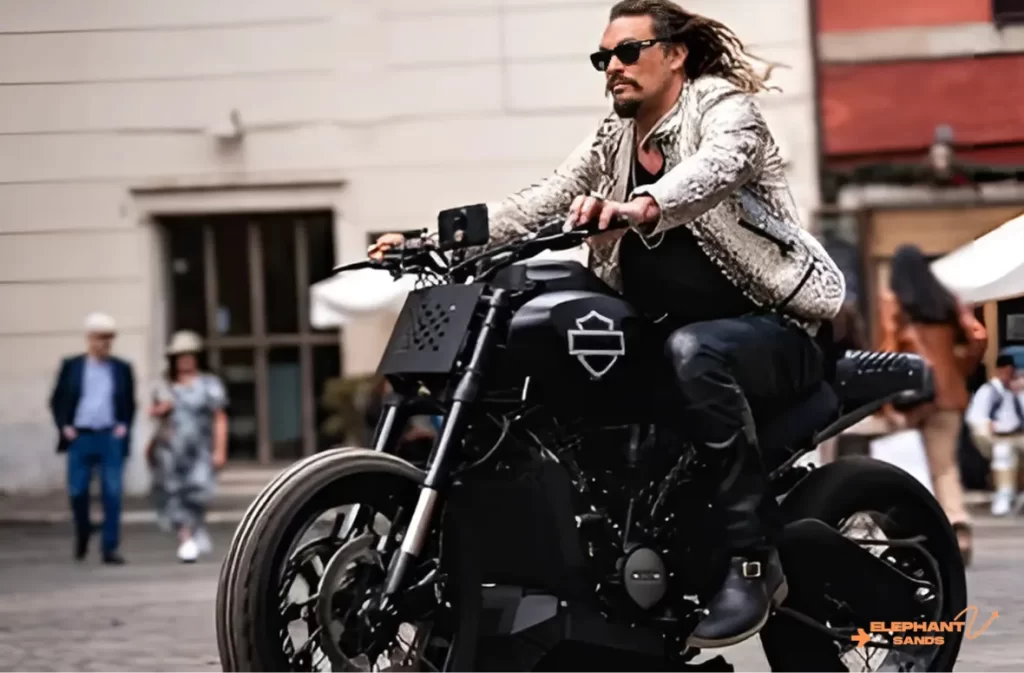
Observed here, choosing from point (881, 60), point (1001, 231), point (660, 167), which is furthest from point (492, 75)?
point (660, 167)

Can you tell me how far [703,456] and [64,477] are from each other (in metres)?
8.14

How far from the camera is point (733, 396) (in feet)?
14.9

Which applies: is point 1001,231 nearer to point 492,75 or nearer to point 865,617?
point 865,617

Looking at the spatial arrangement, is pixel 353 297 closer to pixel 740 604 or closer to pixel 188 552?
pixel 188 552

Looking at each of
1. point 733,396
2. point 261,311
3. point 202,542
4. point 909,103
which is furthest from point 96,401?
point 733,396

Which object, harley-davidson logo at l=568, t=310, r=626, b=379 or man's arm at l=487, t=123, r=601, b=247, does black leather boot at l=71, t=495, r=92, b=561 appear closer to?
man's arm at l=487, t=123, r=601, b=247

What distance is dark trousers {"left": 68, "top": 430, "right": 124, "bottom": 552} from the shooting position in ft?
38.8

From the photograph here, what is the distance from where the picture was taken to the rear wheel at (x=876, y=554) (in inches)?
193

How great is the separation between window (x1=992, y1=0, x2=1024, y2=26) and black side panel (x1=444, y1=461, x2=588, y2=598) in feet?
32.6

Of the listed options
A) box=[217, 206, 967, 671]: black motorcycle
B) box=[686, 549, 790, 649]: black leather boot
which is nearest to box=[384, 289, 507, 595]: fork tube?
box=[217, 206, 967, 671]: black motorcycle

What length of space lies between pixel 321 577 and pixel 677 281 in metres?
1.21

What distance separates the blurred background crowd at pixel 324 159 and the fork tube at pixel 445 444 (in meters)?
7.85

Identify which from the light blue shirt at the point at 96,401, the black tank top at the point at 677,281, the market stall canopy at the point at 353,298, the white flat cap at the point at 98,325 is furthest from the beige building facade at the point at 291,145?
the black tank top at the point at 677,281

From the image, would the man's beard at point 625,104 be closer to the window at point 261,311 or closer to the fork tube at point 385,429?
the fork tube at point 385,429
